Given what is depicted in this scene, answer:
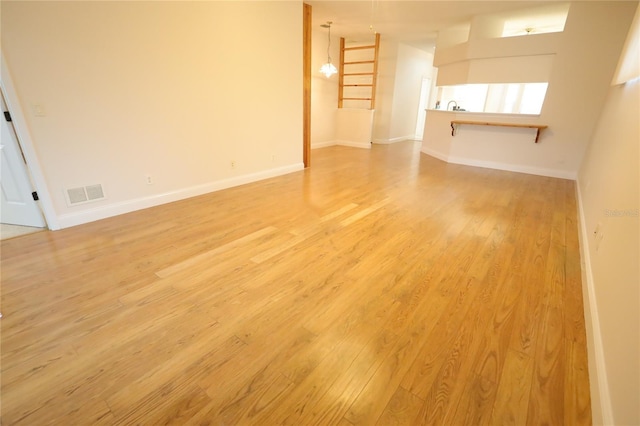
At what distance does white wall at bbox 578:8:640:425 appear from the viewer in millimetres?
1057

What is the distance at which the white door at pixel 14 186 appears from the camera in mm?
2559

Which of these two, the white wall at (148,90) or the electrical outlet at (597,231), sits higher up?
the white wall at (148,90)

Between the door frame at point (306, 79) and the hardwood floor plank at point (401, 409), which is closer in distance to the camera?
the hardwood floor plank at point (401, 409)

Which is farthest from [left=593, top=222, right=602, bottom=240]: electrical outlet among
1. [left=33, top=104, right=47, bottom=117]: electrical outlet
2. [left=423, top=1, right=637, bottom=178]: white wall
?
→ [left=33, top=104, right=47, bottom=117]: electrical outlet

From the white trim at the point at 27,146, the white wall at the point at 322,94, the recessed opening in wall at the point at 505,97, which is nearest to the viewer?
the white trim at the point at 27,146

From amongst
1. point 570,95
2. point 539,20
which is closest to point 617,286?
point 570,95

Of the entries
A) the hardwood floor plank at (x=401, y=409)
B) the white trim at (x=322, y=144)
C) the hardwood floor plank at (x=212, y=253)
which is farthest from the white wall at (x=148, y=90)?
the hardwood floor plank at (x=401, y=409)

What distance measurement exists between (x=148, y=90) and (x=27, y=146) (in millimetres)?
1206

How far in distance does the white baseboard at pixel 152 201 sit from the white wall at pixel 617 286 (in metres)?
4.01

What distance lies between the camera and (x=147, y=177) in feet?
11.1

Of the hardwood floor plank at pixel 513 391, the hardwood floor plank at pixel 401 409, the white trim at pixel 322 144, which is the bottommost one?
the hardwood floor plank at pixel 401 409

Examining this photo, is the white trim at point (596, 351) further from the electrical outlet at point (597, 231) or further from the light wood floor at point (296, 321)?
the electrical outlet at point (597, 231)

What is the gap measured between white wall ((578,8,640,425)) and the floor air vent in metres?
4.05

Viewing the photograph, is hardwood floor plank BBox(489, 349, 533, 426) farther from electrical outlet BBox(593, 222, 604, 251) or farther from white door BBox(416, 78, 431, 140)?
white door BBox(416, 78, 431, 140)
